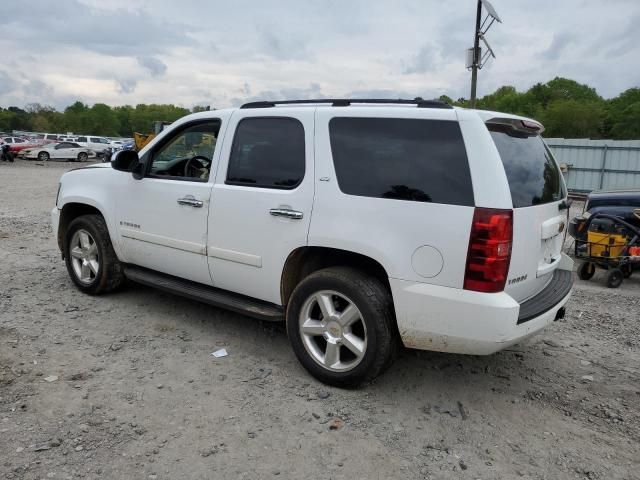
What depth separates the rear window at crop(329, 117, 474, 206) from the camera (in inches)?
125

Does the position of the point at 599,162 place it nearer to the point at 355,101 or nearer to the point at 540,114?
the point at 355,101

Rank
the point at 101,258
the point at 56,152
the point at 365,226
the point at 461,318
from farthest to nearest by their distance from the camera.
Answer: the point at 56,152 → the point at 101,258 → the point at 365,226 → the point at 461,318

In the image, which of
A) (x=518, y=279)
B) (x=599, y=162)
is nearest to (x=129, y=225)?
(x=518, y=279)

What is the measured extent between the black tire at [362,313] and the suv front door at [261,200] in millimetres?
287

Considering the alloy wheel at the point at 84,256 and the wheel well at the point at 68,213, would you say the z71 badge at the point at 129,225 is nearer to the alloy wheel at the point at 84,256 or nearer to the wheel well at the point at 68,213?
the alloy wheel at the point at 84,256

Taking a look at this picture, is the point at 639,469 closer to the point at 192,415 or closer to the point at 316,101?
the point at 192,415

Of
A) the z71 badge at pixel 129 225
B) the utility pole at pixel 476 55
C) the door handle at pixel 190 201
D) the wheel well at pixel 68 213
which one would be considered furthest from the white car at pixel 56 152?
the door handle at pixel 190 201

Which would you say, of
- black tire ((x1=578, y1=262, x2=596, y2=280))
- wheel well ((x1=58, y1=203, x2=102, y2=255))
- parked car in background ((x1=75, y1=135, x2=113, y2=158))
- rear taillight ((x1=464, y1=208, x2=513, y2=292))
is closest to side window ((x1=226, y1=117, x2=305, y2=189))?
rear taillight ((x1=464, y1=208, x2=513, y2=292))

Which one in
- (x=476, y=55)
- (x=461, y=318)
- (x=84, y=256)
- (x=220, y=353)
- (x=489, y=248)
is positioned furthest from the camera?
(x=476, y=55)

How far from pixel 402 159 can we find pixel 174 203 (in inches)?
81.5

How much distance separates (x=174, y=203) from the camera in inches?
176

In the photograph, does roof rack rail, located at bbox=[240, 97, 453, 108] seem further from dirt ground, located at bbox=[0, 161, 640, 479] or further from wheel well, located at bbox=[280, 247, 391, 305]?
dirt ground, located at bbox=[0, 161, 640, 479]

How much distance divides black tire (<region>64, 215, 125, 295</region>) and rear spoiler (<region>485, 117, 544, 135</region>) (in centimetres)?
375

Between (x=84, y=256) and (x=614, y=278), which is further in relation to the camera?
(x=614, y=278)
